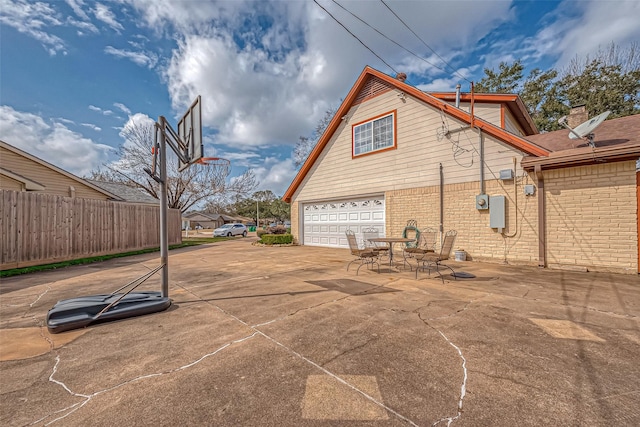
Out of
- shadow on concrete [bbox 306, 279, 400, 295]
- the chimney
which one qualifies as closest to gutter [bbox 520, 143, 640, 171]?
the chimney

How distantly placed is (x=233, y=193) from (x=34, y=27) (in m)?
21.4

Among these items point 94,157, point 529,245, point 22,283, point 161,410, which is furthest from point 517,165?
point 94,157

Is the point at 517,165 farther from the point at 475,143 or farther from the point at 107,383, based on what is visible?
the point at 107,383

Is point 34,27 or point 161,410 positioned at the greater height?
point 34,27

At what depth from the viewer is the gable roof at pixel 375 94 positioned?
7525mm

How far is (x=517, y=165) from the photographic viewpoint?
770 cm

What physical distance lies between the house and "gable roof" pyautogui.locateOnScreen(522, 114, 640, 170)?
2cm

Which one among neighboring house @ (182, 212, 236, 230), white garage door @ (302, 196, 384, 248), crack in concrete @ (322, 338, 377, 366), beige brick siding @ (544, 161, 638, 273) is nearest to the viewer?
crack in concrete @ (322, 338, 377, 366)

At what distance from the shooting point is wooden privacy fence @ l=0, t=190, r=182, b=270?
294 inches

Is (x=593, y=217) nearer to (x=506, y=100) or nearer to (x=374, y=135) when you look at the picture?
(x=506, y=100)

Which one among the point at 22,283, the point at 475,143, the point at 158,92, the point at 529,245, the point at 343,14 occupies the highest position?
the point at 158,92

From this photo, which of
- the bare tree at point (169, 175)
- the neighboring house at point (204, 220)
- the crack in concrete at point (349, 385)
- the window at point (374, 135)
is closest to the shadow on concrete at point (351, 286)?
the crack in concrete at point (349, 385)

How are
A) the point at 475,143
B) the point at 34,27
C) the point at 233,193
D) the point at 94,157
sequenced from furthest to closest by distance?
the point at 233,193
the point at 94,157
the point at 475,143
the point at 34,27

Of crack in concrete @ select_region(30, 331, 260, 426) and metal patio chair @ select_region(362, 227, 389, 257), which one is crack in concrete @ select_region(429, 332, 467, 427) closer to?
crack in concrete @ select_region(30, 331, 260, 426)
